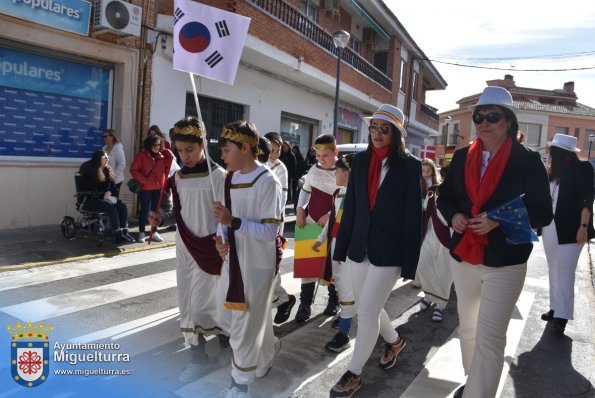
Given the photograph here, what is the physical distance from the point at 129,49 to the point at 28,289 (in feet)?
18.8

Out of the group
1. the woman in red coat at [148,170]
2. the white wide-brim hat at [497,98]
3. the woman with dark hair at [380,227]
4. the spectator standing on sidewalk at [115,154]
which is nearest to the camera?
the white wide-brim hat at [497,98]

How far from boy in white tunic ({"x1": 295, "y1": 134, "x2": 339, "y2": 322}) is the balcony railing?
24.8ft

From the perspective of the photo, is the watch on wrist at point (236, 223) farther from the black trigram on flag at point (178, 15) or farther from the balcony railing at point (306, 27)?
the balcony railing at point (306, 27)

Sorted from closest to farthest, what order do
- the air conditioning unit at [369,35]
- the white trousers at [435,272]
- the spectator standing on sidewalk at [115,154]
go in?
the white trousers at [435,272] → the spectator standing on sidewalk at [115,154] → the air conditioning unit at [369,35]

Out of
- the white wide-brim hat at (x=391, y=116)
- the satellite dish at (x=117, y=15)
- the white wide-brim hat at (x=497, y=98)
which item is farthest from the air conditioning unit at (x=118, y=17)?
the white wide-brim hat at (x=497, y=98)

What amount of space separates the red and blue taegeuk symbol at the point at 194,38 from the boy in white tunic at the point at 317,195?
1762mm

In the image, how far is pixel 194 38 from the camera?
3.47m

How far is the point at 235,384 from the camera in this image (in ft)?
10.3

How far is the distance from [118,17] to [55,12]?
1.16 metres

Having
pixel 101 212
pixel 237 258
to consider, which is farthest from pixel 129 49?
pixel 237 258

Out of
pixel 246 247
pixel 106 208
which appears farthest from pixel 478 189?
pixel 106 208

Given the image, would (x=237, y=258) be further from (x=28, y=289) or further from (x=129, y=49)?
(x=129, y=49)

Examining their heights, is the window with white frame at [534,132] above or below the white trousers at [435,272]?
above

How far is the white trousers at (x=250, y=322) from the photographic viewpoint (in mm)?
3125
